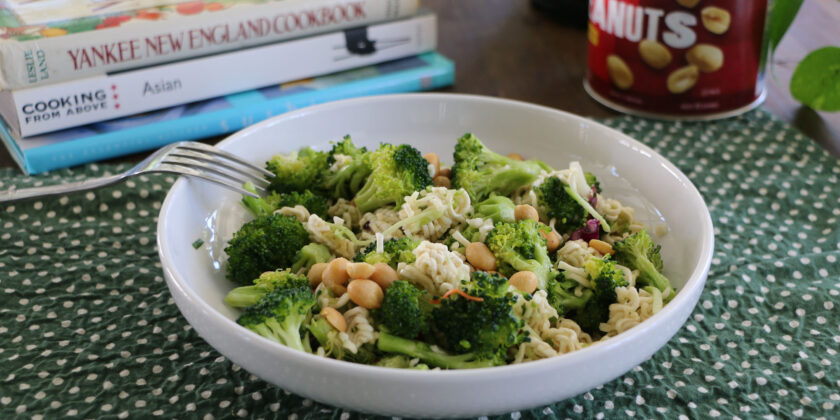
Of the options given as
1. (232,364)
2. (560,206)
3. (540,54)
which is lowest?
(540,54)

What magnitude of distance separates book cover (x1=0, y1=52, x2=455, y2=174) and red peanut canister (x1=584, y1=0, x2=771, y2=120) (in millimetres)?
439

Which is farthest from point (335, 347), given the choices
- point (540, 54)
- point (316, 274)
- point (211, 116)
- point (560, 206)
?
point (540, 54)

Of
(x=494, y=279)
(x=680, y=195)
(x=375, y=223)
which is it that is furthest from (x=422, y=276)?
(x=680, y=195)

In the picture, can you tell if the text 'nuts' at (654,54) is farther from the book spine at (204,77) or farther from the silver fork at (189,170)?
the silver fork at (189,170)

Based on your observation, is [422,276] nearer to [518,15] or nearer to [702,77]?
[702,77]

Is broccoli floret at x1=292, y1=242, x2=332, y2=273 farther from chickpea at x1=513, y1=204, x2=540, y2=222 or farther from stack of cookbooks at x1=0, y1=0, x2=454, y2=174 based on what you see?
stack of cookbooks at x1=0, y1=0, x2=454, y2=174

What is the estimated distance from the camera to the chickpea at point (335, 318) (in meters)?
1.02

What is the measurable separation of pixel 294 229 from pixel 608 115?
103cm

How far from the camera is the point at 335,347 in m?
1.02

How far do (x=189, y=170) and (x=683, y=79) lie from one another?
1159 mm

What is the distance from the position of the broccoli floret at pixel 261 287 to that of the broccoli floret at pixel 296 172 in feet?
0.97

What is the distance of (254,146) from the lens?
1497 millimetres

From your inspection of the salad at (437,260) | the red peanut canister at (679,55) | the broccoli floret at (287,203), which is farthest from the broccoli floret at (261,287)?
the red peanut canister at (679,55)

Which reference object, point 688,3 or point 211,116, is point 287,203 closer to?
point 211,116
